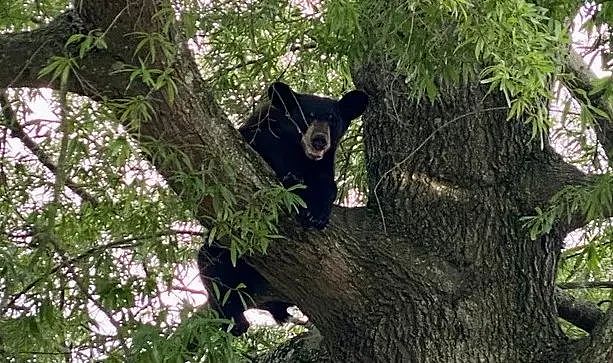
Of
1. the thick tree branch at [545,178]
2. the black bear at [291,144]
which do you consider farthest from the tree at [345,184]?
the black bear at [291,144]

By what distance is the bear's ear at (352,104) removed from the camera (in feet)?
13.9

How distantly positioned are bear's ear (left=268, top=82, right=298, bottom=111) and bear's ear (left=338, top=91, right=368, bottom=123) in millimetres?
226

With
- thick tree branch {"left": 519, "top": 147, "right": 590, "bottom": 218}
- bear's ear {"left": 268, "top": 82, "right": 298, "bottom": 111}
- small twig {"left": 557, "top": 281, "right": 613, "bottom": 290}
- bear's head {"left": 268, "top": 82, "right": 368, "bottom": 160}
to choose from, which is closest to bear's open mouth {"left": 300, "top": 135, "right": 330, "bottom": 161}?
bear's head {"left": 268, "top": 82, "right": 368, "bottom": 160}

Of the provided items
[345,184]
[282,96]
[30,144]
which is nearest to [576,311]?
[345,184]

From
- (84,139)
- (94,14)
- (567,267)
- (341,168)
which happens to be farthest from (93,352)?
(567,267)

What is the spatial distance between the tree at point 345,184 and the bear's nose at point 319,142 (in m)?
0.20

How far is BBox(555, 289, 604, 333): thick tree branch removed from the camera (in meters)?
4.32

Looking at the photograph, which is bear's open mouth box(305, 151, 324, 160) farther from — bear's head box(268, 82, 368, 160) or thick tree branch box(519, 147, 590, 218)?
thick tree branch box(519, 147, 590, 218)

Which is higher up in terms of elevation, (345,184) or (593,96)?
(345,184)

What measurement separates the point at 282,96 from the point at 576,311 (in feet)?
5.32

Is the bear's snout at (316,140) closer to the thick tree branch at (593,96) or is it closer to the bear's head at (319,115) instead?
the bear's head at (319,115)

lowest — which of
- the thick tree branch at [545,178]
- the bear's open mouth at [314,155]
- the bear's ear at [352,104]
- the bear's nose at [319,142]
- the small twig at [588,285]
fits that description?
the small twig at [588,285]

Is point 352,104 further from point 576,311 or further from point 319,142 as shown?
point 576,311

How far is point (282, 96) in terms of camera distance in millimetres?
4133
